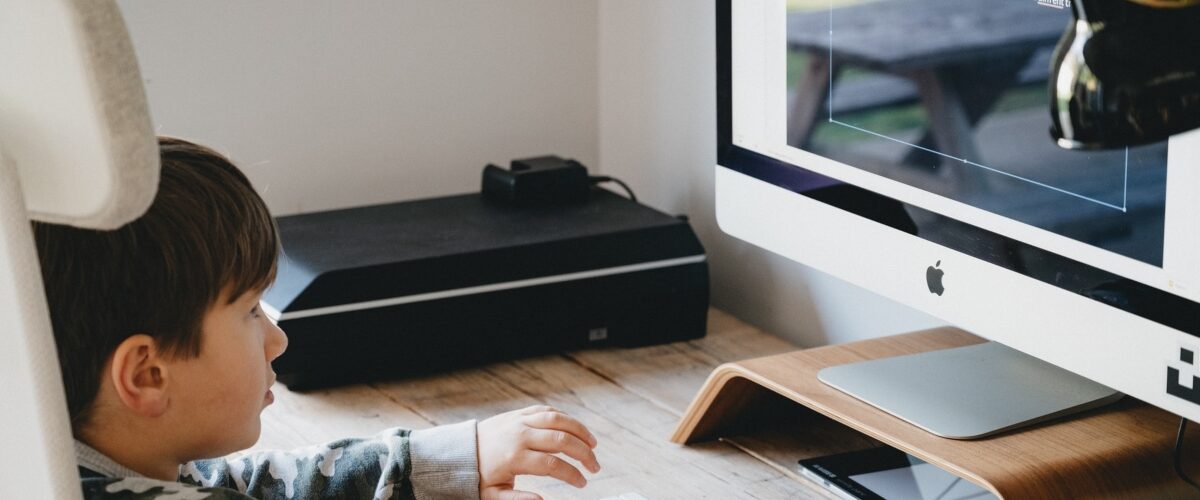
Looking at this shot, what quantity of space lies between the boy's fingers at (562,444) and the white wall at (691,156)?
1.61ft

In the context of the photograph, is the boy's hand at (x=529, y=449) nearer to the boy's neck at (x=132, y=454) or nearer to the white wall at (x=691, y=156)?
the boy's neck at (x=132, y=454)

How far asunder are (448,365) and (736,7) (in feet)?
1.45

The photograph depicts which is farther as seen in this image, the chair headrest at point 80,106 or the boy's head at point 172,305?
the boy's head at point 172,305

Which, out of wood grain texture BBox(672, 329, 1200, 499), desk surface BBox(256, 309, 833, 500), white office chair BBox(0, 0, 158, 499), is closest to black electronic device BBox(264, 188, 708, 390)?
desk surface BBox(256, 309, 833, 500)

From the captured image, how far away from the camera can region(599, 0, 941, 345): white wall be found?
4.61 ft

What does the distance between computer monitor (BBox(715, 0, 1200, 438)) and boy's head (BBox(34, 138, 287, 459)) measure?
1.47ft

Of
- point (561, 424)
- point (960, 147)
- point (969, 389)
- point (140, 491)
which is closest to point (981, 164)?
point (960, 147)

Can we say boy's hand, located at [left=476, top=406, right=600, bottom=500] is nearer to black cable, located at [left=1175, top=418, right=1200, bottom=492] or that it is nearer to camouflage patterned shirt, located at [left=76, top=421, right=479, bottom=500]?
camouflage patterned shirt, located at [left=76, top=421, right=479, bottom=500]

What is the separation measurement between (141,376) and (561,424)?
27cm

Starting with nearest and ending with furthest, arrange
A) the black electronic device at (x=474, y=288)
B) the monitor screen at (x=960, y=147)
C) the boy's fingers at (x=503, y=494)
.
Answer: the monitor screen at (x=960, y=147), the boy's fingers at (x=503, y=494), the black electronic device at (x=474, y=288)

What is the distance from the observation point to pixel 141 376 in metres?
0.76

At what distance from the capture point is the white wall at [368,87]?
1534 mm

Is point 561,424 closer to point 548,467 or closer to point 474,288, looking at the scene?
point 548,467

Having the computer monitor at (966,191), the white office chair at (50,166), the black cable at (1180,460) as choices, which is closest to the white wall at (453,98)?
the computer monitor at (966,191)
